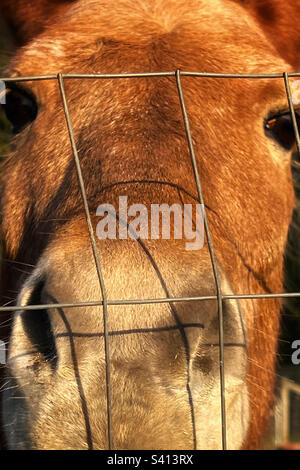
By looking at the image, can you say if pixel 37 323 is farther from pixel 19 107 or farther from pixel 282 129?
pixel 282 129

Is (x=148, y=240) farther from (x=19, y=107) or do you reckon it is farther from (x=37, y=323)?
(x=19, y=107)

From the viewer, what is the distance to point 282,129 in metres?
2.87

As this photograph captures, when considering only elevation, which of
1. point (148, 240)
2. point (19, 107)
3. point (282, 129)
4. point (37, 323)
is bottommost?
point (37, 323)

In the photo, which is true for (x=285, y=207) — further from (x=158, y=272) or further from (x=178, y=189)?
(x=158, y=272)

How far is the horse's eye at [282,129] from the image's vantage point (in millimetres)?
2811

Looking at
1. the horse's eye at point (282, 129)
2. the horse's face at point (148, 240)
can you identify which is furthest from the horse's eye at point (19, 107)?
the horse's eye at point (282, 129)

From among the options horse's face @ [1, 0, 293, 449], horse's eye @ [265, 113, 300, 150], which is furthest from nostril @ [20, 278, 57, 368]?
horse's eye @ [265, 113, 300, 150]

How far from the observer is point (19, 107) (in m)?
2.92

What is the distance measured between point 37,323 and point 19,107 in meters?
1.23

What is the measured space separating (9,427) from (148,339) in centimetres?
58

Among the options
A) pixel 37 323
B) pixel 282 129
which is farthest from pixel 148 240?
pixel 282 129

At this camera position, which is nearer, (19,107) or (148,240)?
(148,240)

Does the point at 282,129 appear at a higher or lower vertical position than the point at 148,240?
higher

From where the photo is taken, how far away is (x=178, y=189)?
2246 mm
